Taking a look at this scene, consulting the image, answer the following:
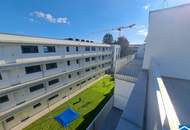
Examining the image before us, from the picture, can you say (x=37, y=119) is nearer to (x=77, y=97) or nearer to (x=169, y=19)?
(x=77, y=97)

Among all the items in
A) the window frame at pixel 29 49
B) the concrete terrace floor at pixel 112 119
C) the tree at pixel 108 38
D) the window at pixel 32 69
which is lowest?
the concrete terrace floor at pixel 112 119

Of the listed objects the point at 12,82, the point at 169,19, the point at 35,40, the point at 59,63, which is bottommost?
the point at 12,82

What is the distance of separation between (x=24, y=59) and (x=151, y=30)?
37.1ft

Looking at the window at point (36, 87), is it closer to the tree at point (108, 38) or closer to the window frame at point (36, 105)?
the window frame at point (36, 105)

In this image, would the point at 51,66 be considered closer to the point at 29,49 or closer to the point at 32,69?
the point at 32,69

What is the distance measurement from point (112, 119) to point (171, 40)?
9.24 metres

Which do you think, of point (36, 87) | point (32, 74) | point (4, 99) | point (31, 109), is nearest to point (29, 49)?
point (32, 74)

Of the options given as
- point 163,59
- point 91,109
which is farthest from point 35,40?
point 163,59

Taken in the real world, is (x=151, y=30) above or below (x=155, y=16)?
below

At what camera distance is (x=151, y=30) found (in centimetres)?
788

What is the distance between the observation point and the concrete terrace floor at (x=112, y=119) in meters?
10.1

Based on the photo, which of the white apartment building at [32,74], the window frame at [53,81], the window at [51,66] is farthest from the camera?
the window frame at [53,81]

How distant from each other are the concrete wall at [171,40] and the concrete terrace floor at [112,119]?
687 centimetres

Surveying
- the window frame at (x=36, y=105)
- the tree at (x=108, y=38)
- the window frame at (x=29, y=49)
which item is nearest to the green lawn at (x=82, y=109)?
the window frame at (x=36, y=105)
